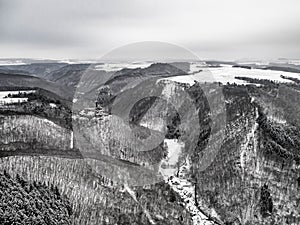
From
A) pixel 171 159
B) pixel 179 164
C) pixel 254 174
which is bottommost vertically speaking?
pixel 179 164

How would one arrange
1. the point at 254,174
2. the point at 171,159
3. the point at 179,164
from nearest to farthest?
1. the point at 254,174
2. the point at 179,164
3. the point at 171,159

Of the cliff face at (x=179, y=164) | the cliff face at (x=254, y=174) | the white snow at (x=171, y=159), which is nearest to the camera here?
the cliff face at (x=179, y=164)

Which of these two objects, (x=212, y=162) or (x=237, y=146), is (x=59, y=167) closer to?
(x=212, y=162)

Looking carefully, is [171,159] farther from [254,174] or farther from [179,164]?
[254,174]

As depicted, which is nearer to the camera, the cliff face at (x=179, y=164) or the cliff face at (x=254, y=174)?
the cliff face at (x=179, y=164)

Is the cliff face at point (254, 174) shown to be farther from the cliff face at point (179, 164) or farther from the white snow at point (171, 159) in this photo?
the white snow at point (171, 159)

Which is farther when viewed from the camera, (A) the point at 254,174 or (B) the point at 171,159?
(B) the point at 171,159

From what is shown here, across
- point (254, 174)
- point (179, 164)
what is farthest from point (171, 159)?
point (254, 174)

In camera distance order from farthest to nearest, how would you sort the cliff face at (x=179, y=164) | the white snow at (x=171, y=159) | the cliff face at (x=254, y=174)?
the white snow at (x=171, y=159)
the cliff face at (x=254, y=174)
the cliff face at (x=179, y=164)

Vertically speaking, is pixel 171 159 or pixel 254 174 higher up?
pixel 254 174

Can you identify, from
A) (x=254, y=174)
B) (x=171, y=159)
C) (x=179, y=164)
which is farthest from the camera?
(x=171, y=159)

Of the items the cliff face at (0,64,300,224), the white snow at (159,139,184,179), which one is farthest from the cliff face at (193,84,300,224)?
the white snow at (159,139,184,179)

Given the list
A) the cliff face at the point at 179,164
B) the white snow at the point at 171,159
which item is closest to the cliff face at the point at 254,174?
the cliff face at the point at 179,164

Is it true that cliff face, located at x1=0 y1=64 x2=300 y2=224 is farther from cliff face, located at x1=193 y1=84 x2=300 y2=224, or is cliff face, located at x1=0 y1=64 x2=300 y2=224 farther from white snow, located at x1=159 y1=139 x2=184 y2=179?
white snow, located at x1=159 y1=139 x2=184 y2=179
